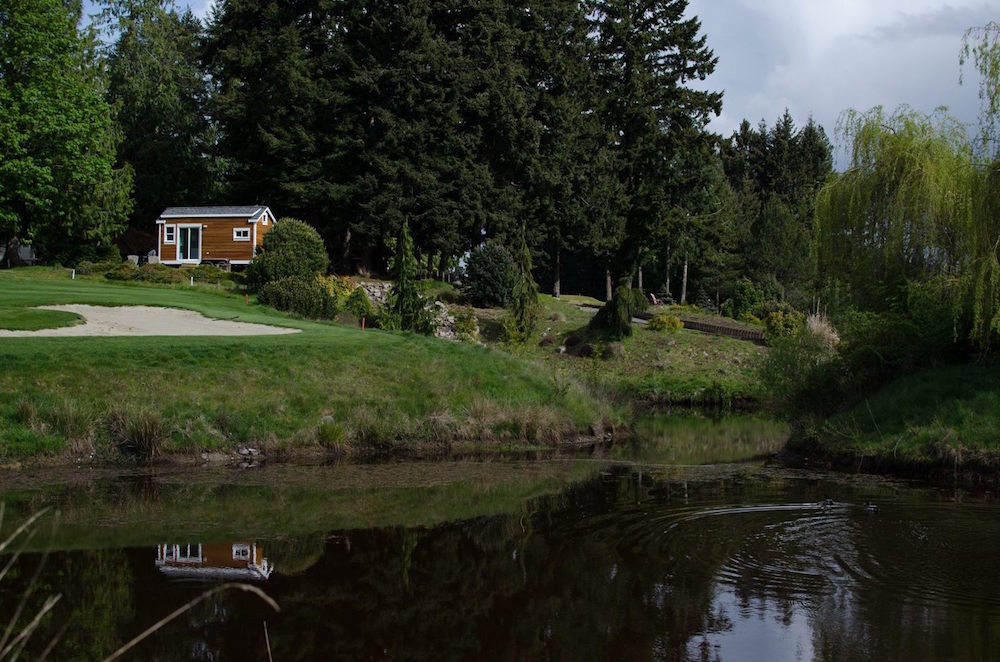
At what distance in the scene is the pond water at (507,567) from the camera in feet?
30.1

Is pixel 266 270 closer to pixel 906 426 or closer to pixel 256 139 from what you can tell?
pixel 256 139

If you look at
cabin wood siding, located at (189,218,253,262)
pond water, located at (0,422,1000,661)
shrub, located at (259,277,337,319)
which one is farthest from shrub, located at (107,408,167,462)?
cabin wood siding, located at (189,218,253,262)

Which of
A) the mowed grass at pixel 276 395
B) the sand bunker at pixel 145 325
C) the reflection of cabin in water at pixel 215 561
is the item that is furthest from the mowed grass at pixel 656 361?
the reflection of cabin in water at pixel 215 561

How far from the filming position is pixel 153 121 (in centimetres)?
6156

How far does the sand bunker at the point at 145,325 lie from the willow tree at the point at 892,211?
15805 mm

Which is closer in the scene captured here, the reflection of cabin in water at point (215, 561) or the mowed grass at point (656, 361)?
the reflection of cabin in water at point (215, 561)

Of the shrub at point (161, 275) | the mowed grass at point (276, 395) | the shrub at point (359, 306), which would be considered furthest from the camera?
the shrub at point (161, 275)

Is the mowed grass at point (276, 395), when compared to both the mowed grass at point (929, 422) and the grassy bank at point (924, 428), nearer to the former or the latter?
the grassy bank at point (924, 428)

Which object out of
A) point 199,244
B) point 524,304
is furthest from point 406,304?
Result: point 199,244

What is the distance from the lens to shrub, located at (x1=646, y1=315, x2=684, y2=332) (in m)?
42.2

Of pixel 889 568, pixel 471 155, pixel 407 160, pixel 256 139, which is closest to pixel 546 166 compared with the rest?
pixel 471 155

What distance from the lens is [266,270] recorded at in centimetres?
4038

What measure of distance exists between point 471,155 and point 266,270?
53.0 feet

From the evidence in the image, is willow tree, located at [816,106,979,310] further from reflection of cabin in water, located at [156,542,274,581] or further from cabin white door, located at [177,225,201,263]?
cabin white door, located at [177,225,201,263]
